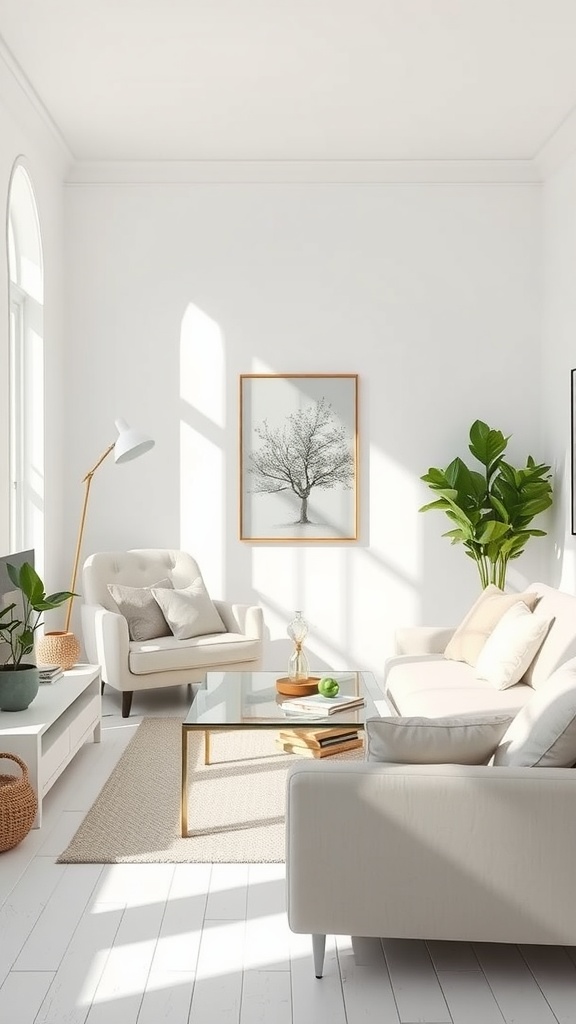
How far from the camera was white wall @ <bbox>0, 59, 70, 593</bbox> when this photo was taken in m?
4.73

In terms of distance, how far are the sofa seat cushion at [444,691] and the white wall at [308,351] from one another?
1.52m

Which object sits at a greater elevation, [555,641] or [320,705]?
[555,641]

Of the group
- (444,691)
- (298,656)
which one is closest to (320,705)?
(298,656)

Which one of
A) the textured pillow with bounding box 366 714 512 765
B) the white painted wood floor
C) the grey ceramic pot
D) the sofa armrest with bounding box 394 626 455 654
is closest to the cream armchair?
the sofa armrest with bounding box 394 626 455 654

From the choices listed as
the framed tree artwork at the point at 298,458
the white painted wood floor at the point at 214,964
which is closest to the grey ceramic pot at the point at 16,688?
the white painted wood floor at the point at 214,964

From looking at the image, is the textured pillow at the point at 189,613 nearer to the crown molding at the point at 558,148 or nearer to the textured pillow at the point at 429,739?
the textured pillow at the point at 429,739

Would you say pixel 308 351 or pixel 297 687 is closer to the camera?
pixel 297 687

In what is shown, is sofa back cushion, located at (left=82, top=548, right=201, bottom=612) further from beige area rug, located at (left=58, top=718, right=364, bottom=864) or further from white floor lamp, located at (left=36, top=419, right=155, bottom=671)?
beige area rug, located at (left=58, top=718, right=364, bottom=864)

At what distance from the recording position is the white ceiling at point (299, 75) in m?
4.20

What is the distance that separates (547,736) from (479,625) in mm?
2236

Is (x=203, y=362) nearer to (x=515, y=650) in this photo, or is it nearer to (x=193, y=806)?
(x=515, y=650)

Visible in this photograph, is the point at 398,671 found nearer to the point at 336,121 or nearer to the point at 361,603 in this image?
the point at 361,603

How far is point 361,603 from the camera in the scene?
6.19 m

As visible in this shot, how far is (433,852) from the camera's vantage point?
2.35 meters
